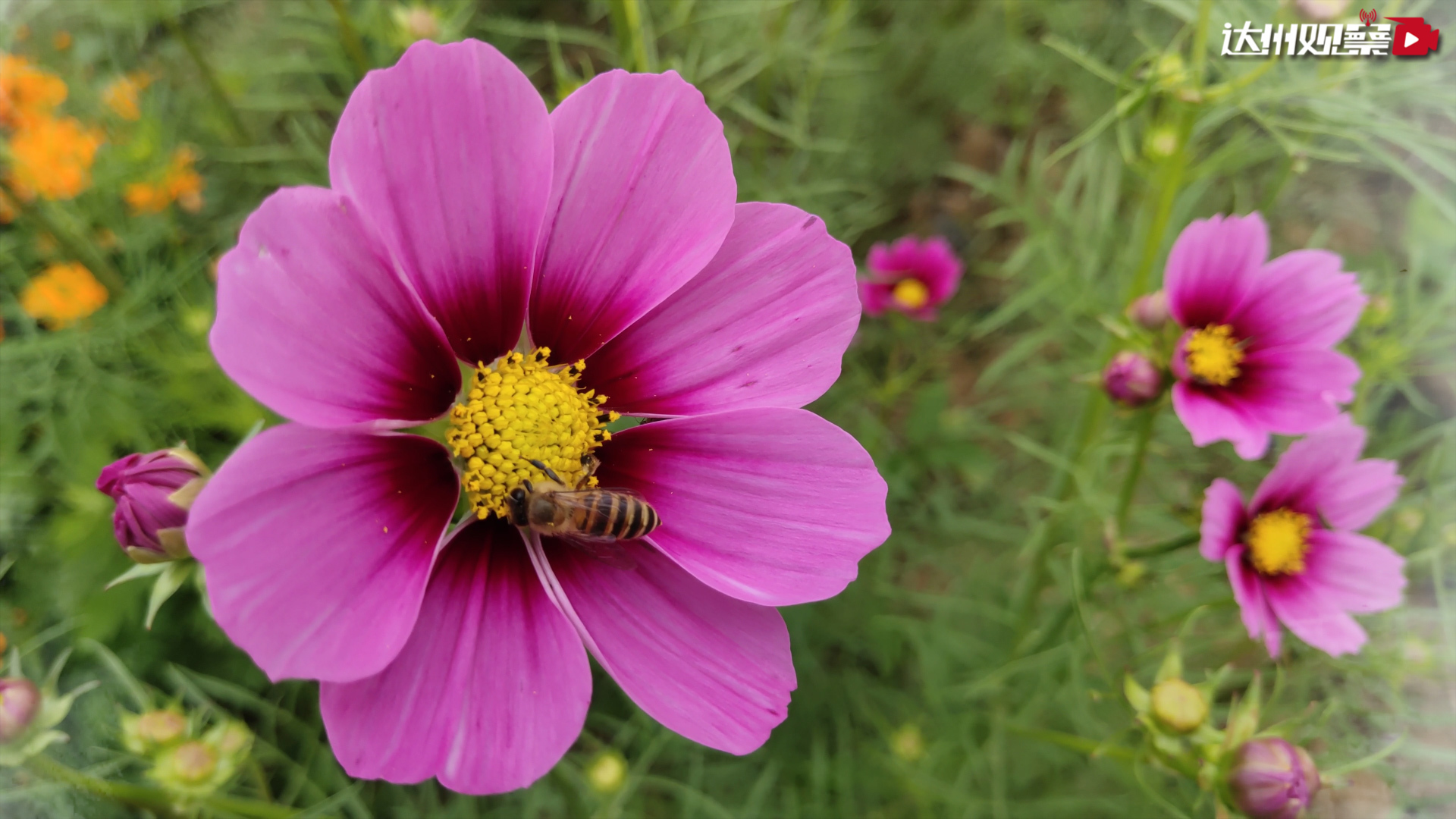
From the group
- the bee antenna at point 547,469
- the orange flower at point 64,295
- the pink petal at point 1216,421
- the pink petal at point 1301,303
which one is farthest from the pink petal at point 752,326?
the orange flower at point 64,295

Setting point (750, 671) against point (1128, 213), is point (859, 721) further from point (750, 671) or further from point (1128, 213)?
point (1128, 213)

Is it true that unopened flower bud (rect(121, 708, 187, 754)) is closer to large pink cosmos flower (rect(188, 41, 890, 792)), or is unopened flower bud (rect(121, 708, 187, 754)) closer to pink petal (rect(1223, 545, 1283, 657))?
large pink cosmos flower (rect(188, 41, 890, 792))

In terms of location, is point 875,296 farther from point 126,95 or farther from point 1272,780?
point 126,95

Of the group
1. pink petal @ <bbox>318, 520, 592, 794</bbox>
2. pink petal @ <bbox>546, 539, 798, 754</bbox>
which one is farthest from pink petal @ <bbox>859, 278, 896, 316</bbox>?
pink petal @ <bbox>318, 520, 592, 794</bbox>

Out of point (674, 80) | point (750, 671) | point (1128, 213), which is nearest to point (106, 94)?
point (674, 80)

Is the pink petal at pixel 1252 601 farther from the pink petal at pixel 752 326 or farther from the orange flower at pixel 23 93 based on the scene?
the orange flower at pixel 23 93
